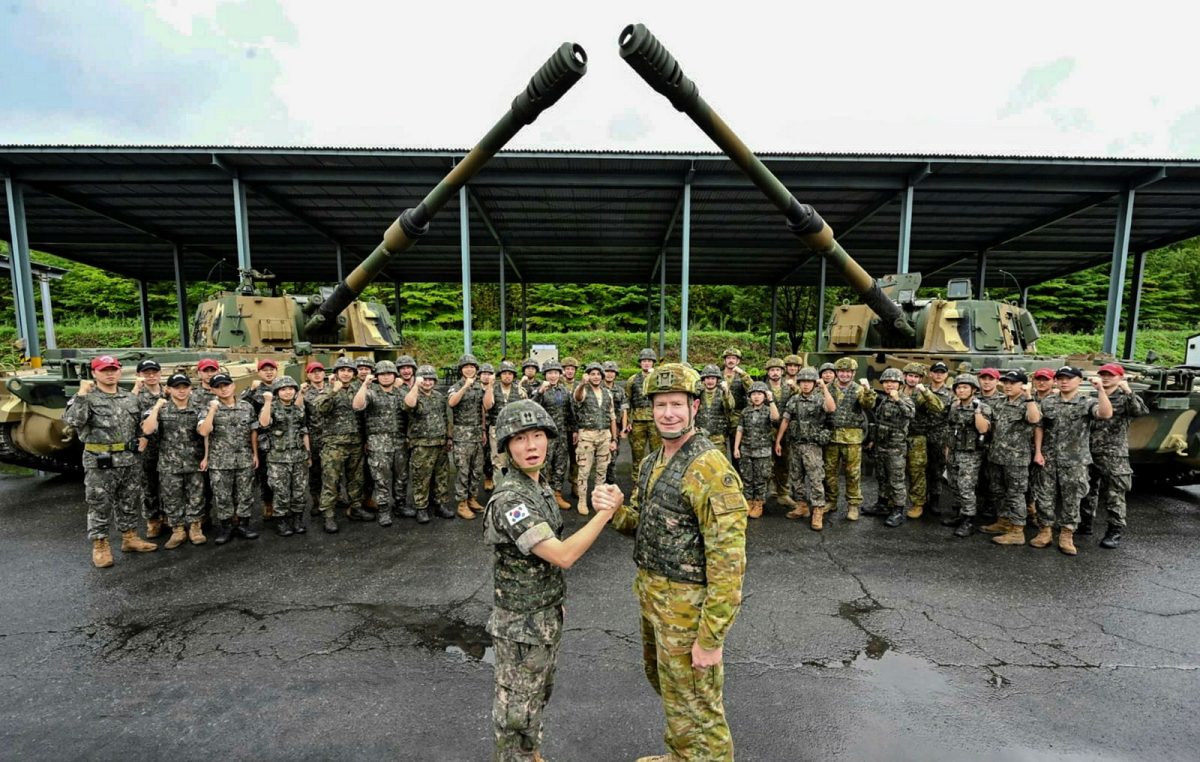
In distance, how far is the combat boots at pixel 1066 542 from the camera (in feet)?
17.7

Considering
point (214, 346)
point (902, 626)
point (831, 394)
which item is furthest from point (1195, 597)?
point (214, 346)

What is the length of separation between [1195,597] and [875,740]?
3796 mm

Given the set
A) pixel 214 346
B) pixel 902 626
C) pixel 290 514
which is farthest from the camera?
pixel 214 346

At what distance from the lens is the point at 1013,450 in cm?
570

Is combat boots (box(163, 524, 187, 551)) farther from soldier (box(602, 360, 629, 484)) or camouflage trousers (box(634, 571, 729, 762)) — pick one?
camouflage trousers (box(634, 571, 729, 762))

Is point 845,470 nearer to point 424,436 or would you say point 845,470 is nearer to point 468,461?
point 468,461

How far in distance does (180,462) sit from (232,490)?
53cm

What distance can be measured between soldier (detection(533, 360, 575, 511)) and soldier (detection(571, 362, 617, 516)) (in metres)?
0.16

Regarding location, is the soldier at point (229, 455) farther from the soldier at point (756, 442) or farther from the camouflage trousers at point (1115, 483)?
the camouflage trousers at point (1115, 483)

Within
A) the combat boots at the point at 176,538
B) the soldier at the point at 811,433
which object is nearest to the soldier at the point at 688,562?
the soldier at the point at 811,433

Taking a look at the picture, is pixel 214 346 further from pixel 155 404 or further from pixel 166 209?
pixel 166 209

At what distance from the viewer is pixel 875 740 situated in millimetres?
2861

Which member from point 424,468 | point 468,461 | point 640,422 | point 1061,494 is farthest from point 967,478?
point 424,468

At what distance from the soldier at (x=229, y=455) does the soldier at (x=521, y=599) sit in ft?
14.5
